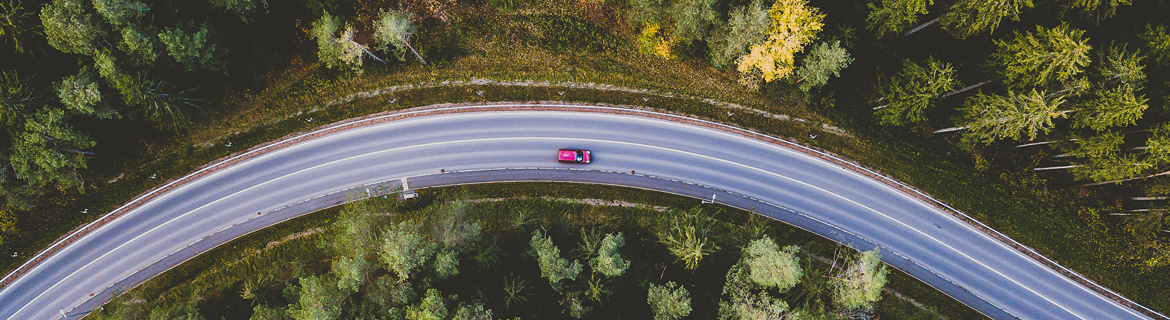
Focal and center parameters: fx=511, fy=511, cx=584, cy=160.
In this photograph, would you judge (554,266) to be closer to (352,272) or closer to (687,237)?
(687,237)

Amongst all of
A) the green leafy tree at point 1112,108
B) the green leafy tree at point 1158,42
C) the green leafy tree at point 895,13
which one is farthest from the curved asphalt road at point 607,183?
the green leafy tree at point 1158,42

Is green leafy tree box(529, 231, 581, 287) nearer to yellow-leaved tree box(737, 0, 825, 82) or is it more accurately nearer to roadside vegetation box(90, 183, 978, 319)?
roadside vegetation box(90, 183, 978, 319)

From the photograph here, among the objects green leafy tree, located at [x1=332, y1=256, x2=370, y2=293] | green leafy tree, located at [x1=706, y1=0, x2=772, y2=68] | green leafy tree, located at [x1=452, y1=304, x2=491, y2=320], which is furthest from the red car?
green leafy tree, located at [x1=332, y1=256, x2=370, y2=293]

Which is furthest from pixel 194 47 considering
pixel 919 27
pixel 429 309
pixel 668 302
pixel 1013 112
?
pixel 1013 112

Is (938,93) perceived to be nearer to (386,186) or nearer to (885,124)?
(885,124)

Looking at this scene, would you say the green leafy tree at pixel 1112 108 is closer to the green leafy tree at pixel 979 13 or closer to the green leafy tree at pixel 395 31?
the green leafy tree at pixel 979 13
